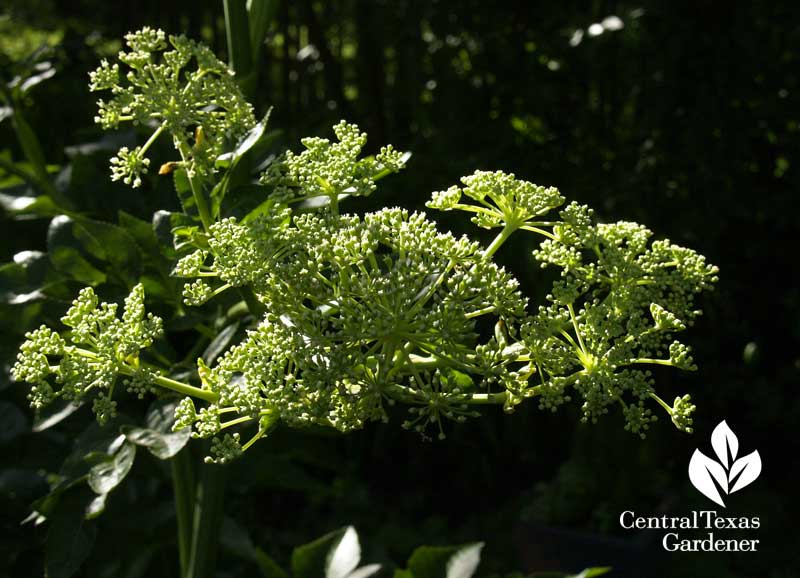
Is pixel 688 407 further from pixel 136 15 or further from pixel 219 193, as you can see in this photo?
pixel 136 15

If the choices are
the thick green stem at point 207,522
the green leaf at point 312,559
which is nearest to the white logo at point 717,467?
the green leaf at point 312,559

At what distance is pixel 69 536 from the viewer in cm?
88

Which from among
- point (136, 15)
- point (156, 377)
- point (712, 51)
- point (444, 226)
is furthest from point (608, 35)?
point (156, 377)

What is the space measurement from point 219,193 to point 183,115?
0.25 ft

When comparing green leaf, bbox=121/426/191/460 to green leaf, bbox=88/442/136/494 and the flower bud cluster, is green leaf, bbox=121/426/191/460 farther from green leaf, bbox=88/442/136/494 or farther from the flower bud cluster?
the flower bud cluster

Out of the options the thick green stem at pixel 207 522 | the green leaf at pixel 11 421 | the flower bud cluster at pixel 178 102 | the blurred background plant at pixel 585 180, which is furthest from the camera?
the blurred background plant at pixel 585 180

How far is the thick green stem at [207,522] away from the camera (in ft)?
3.22

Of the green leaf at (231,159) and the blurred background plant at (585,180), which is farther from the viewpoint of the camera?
the blurred background plant at (585,180)

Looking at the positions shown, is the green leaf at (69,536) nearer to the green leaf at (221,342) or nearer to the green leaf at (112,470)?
the green leaf at (112,470)

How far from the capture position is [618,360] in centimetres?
64

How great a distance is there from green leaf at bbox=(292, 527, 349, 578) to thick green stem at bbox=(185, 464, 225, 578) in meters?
0.10

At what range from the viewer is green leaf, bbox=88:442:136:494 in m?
0.83

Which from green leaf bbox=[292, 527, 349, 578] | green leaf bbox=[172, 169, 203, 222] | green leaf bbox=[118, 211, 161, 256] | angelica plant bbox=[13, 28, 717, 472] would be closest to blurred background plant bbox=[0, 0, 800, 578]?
green leaf bbox=[292, 527, 349, 578]

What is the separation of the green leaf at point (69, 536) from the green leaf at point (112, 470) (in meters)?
0.06
